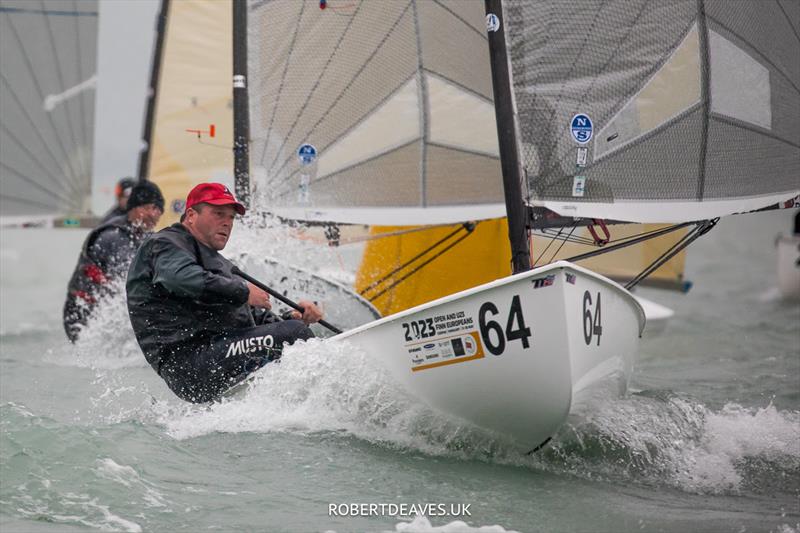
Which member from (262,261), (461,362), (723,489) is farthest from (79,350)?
(723,489)

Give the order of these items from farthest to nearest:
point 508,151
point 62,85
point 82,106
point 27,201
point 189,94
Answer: point 189,94 → point 82,106 → point 62,85 → point 27,201 → point 508,151

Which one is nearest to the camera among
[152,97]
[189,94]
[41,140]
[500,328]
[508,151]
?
[500,328]

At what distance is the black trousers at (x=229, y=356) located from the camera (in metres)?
4.26

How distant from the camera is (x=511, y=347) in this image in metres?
3.85

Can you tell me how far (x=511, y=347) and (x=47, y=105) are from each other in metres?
5.60

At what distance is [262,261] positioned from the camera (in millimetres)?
6551

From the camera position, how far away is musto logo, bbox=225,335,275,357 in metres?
4.26

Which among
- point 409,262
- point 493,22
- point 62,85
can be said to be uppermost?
point 62,85

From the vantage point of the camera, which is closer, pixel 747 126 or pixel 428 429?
pixel 428 429

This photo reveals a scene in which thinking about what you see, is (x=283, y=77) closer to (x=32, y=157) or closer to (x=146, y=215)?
(x=146, y=215)

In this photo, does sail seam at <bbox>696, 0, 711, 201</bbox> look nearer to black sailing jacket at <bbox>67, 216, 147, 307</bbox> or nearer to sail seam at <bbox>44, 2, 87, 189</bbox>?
black sailing jacket at <bbox>67, 216, 147, 307</bbox>

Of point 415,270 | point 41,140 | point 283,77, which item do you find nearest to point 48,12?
point 41,140

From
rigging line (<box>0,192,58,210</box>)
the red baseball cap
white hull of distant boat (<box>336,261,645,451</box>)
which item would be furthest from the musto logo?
rigging line (<box>0,192,58,210</box>)

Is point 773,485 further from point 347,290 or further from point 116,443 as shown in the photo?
point 347,290
